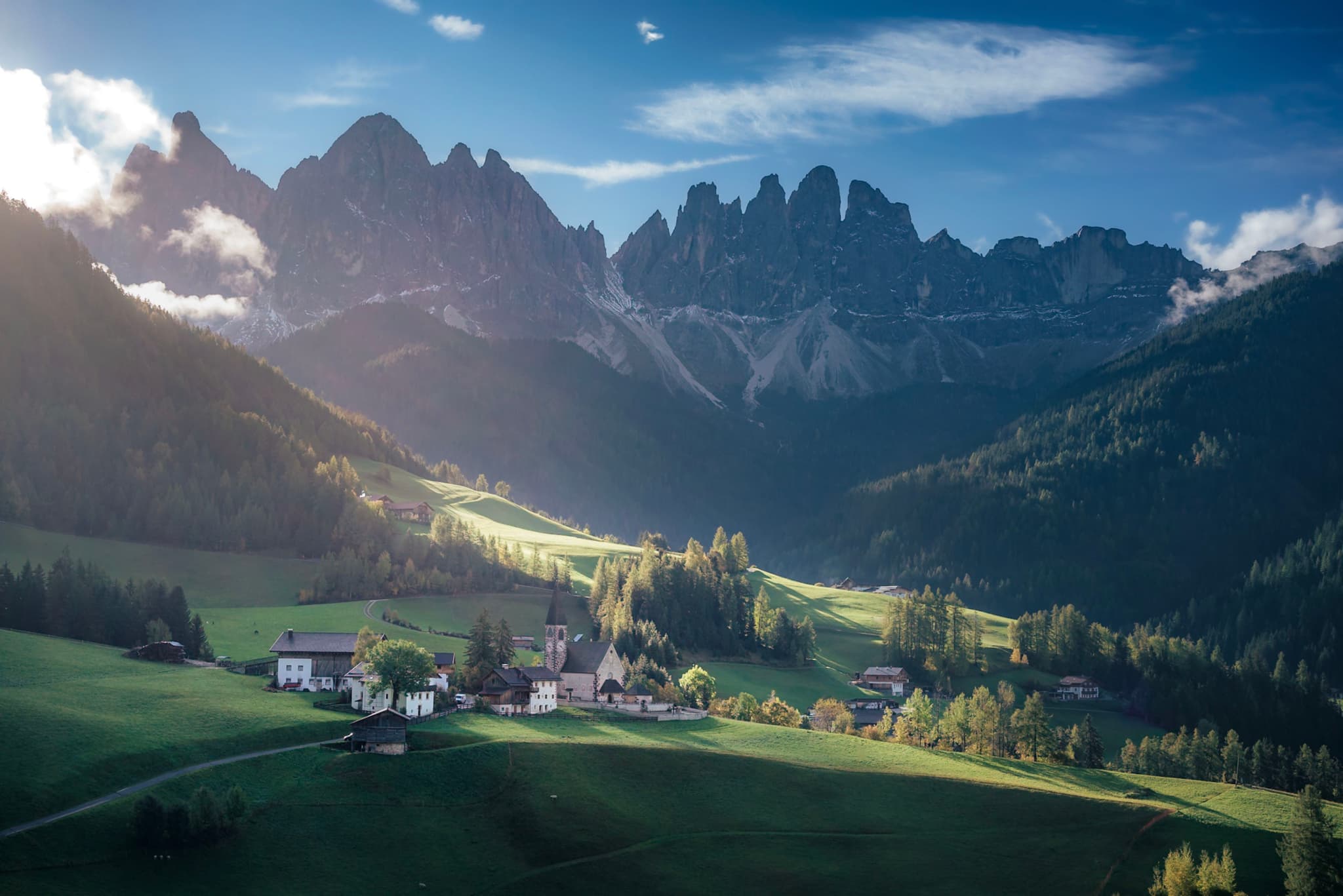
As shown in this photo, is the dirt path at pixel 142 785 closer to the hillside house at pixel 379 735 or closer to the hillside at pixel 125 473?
the hillside house at pixel 379 735

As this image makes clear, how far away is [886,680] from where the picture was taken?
522 ft

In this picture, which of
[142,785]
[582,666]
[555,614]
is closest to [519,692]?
[582,666]

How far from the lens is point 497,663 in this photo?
104 m

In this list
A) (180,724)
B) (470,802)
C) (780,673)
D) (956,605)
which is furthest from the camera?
(956,605)

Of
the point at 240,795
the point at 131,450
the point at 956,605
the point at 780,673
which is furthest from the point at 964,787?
the point at 131,450

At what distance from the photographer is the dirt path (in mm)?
60562

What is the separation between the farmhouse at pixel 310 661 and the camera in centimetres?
10144

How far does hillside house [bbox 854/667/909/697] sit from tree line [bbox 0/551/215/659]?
83.4 metres

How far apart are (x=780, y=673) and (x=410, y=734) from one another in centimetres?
8018

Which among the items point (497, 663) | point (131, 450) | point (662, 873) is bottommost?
point (662, 873)

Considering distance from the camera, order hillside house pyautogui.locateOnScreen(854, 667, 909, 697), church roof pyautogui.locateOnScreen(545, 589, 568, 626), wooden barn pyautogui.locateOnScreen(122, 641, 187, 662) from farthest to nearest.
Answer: hillside house pyautogui.locateOnScreen(854, 667, 909, 697) < church roof pyautogui.locateOnScreen(545, 589, 568, 626) < wooden barn pyautogui.locateOnScreen(122, 641, 187, 662)

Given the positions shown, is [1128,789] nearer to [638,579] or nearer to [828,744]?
[828,744]

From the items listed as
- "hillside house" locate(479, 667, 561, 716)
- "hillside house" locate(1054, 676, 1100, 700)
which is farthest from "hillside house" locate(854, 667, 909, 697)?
"hillside house" locate(479, 667, 561, 716)

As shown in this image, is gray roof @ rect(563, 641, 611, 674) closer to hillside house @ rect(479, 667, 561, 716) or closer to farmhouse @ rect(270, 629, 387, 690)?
hillside house @ rect(479, 667, 561, 716)
